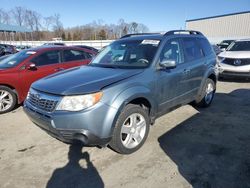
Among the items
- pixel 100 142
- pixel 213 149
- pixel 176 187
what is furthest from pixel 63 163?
pixel 213 149

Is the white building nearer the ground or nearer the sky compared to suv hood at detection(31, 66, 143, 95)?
nearer the sky

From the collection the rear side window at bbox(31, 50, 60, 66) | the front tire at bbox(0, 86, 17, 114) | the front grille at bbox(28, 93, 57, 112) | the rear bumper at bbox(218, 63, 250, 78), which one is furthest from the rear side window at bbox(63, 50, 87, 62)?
the rear bumper at bbox(218, 63, 250, 78)

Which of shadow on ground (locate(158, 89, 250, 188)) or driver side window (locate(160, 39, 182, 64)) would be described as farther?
driver side window (locate(160, 39, 182, 64))

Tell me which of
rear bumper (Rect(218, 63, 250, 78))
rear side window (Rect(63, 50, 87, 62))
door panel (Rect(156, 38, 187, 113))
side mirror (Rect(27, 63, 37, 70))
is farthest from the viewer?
rear bumper (Rect(218, 63, 250, 78))

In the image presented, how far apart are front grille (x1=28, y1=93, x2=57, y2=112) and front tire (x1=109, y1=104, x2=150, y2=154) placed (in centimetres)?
94

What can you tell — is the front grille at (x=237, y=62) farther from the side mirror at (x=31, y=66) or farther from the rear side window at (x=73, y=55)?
the side mirror at (x=31, y=66)

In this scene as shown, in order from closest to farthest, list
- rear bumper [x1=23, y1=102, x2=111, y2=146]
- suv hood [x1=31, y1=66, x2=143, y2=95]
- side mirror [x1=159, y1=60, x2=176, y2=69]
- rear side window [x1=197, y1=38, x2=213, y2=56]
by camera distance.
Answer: rear bumper [x1=23, y1=102, x2=111, y2=146]
suv hood [x1=31, y1=66, x2=143, y2=95]
side mirror [x1=159, y1=60, x2=176, y2=69]
rear side window [x1=197, y1=38, x2=213, y2=56]

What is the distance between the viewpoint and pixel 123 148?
144 inches

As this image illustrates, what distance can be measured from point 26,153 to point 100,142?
4.76 feet

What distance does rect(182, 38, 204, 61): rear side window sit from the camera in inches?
196

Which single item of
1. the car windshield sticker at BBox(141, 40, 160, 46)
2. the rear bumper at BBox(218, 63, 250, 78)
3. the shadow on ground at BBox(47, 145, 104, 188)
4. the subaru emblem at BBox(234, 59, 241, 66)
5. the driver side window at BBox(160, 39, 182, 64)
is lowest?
the shadow on ground at BBox(47, 145, 104, 188)

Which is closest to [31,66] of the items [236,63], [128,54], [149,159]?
[128,54]

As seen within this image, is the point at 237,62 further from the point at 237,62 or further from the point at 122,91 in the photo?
the point at 122,91

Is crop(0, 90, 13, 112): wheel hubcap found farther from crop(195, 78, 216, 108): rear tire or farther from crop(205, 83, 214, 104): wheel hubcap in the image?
crop(205, 83, 214, 104): wheel hubcap
